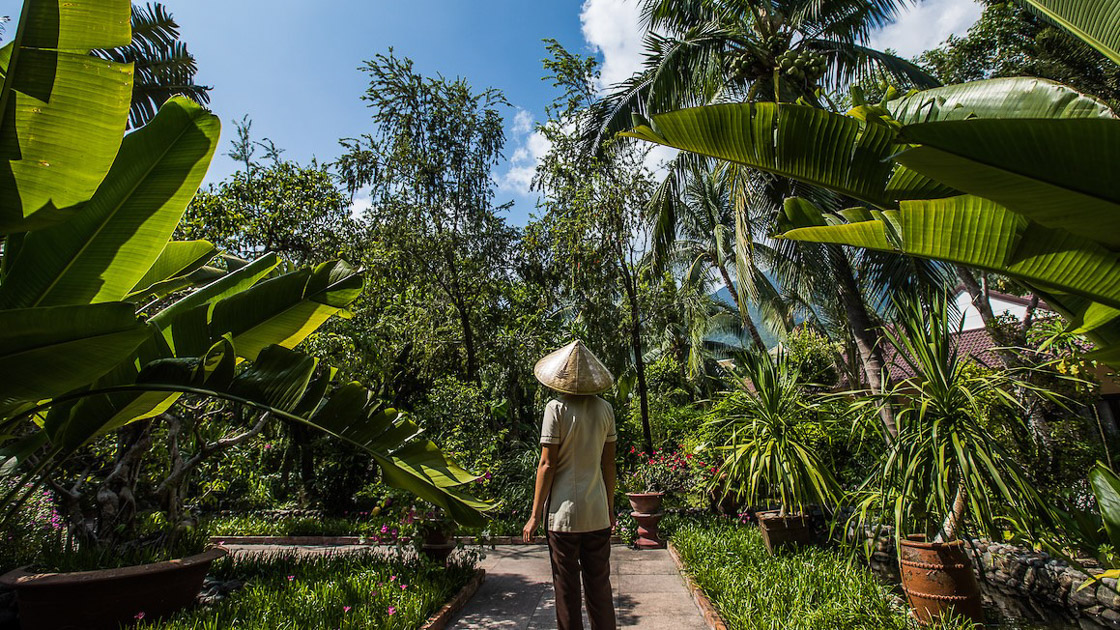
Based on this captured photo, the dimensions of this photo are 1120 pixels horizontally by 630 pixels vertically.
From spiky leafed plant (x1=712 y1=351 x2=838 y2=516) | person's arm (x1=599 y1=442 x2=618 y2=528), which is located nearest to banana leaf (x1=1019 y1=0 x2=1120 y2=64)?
person's arm (x1=599 y1=442 x2=618 y2=528)

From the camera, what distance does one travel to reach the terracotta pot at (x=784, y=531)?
5.80 metres

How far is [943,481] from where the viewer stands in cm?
346

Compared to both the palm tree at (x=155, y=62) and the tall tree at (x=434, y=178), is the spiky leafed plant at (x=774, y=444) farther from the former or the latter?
the palm tree at (x=155, y=62)

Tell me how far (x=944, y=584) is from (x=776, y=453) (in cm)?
204

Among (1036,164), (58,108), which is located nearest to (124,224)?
(58,108)

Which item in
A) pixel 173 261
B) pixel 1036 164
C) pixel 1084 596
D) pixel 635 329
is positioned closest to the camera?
pixel 1036 164

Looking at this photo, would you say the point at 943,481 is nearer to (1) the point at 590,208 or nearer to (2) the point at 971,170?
(2) the point at 971,170

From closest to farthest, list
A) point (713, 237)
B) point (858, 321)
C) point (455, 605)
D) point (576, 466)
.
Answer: point (576, 466)
point (455, 605)
point (858, 321)
point (713, 237)

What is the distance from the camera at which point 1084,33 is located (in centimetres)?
204

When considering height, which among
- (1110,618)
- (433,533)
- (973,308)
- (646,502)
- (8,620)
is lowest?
(1110,618)

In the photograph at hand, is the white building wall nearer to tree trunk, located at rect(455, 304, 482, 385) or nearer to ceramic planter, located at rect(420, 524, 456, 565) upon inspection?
tree trunk, located at rect(455, 304, 482, 385)

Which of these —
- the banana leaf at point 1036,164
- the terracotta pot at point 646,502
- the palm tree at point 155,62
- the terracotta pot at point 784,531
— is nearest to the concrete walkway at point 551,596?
the terracotta pot at point 646,502

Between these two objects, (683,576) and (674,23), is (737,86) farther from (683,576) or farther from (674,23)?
(683,576)

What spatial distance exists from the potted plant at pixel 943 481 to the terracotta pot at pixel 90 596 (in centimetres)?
506
